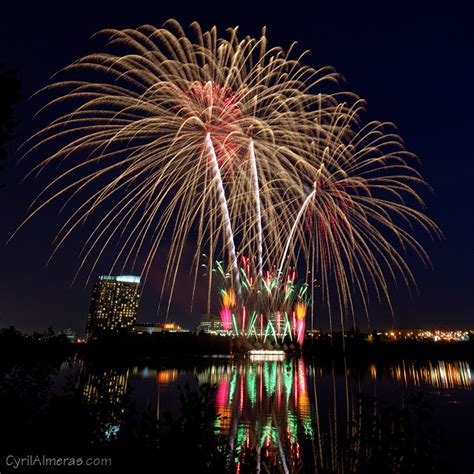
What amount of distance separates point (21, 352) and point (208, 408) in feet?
112

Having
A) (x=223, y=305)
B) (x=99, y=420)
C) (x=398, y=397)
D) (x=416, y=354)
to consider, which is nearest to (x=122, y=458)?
(x=99, y=420)

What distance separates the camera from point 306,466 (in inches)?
383

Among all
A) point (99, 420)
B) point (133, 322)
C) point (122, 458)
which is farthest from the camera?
point (133, 322)

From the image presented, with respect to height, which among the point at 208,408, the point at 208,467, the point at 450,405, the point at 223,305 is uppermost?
the point at 223,305

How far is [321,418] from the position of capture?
1689 centimetres

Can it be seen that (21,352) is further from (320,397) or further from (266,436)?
(266,436)

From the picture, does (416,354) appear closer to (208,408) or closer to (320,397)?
(320,397)

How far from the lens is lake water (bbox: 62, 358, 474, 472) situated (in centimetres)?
633

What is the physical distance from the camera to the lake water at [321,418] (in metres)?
6.33

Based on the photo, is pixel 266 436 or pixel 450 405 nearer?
pixel 266 436

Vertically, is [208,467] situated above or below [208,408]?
below

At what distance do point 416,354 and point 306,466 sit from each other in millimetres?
86452

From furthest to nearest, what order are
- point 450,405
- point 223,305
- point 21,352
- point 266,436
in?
point 223,305, point 21,352, point 450,405, point 266,436

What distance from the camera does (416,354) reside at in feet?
276
